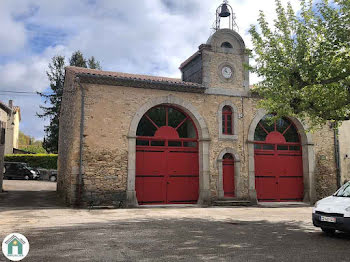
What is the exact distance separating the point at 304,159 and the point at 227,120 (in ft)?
12.9

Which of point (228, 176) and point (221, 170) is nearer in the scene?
point (221, 170)

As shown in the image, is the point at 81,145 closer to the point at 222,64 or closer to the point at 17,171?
the point at 222,64

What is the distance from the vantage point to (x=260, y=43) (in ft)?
32.9

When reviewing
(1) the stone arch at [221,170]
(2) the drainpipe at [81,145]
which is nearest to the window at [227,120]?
(1) the stone arch at [221,170]

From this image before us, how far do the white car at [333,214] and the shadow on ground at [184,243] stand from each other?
0.26 m

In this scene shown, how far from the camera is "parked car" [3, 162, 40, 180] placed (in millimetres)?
26188

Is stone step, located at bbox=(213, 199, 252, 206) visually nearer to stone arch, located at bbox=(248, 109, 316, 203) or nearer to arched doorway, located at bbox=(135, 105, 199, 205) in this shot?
stone arch, located at bbox=(248, 109, 316, 203)

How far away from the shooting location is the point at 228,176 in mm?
13984

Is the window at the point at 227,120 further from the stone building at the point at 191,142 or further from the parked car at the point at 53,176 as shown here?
the parked car at the point at 53,176

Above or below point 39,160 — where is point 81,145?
below

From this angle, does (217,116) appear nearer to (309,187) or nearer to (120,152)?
(120,152)

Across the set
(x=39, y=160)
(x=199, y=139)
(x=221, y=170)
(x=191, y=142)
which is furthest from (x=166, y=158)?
(x=39, y=160)

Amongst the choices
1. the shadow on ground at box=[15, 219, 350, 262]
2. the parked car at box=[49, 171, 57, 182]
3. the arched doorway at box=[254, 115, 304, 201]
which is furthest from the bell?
the parked car at box=[49, 171, 57, 182]

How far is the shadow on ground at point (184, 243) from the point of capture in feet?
16.9
